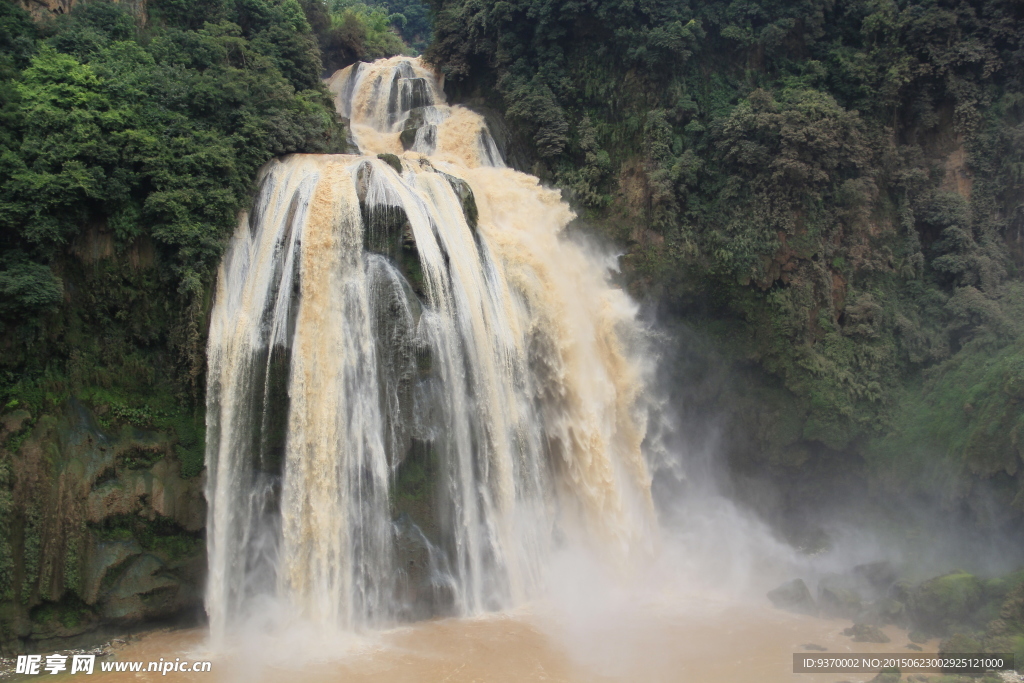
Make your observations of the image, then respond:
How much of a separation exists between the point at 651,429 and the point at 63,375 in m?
12.3

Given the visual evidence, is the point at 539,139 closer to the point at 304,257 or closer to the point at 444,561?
the point at 304,257

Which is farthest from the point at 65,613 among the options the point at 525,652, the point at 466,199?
the point at 466,199

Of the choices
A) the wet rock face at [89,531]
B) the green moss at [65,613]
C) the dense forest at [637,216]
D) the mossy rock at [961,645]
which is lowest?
the mossy rock at [961,645]

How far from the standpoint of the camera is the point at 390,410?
44.3 feet

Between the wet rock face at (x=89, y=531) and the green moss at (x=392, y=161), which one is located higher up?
the green moss at (x=392, y=161)

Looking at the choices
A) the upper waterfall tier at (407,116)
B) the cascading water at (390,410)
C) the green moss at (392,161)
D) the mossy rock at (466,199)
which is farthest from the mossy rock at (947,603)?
the upper waterfall tier at (407,116)

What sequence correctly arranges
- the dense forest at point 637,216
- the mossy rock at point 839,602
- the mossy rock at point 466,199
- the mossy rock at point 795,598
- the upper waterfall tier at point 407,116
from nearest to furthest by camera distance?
the dense forest at point 637,216 → the mossy rock at point 839,602 → the mossy rock at point 795,598 → the mossy rock at point 466,199 → the upper waterfall tier at point 407,116

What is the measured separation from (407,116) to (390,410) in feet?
36.3

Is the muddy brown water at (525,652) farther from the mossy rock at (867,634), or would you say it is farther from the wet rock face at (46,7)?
the wet rock face at (46,7)

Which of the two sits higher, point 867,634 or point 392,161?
point 392,161

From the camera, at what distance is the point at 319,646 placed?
12.4m

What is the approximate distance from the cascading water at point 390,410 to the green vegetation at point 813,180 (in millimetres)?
4638

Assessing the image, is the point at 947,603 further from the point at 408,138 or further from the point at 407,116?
the point at 407,116

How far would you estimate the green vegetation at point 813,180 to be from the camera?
60.5ft
